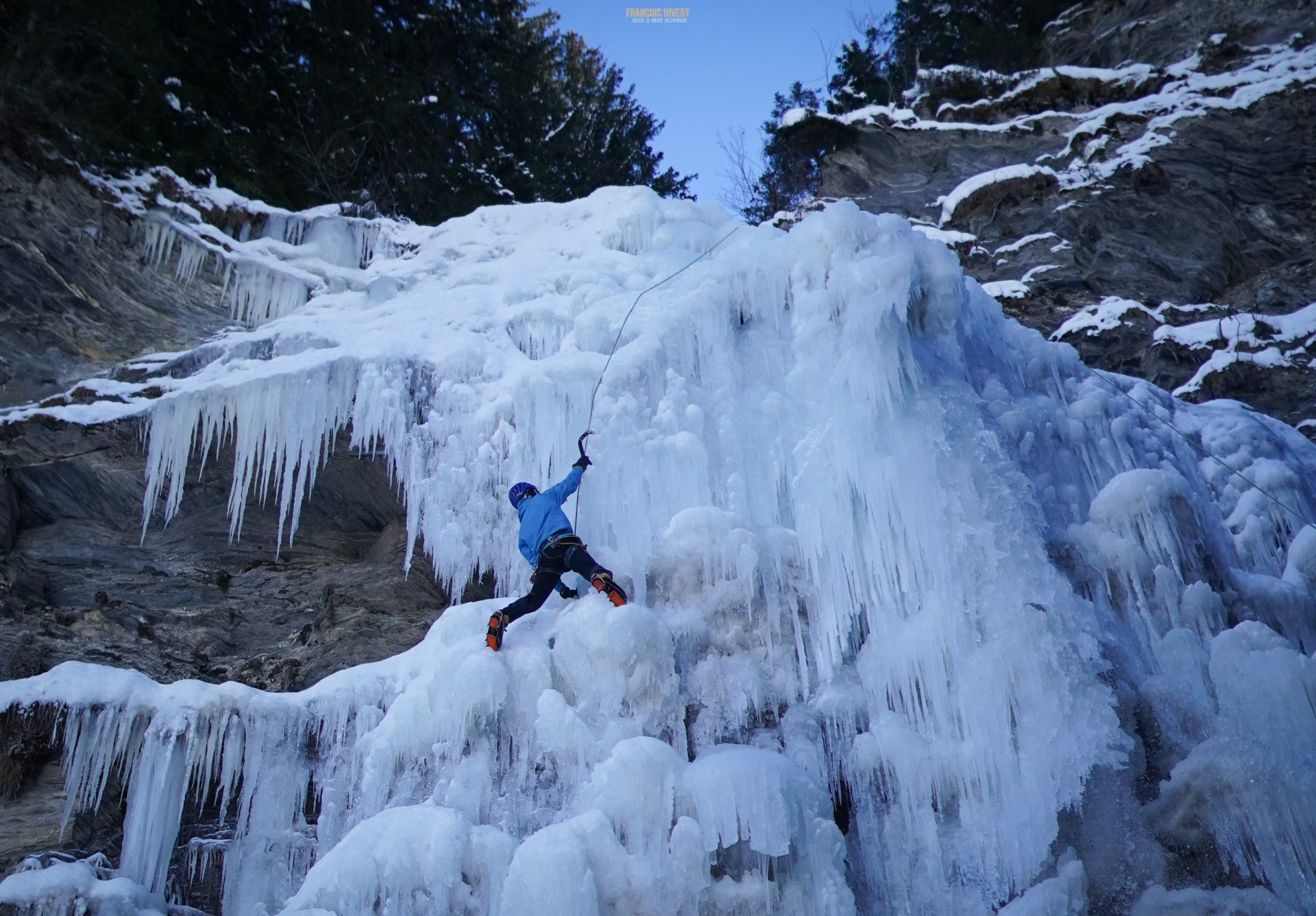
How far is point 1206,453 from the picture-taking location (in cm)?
564

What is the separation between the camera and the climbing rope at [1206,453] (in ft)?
16.9

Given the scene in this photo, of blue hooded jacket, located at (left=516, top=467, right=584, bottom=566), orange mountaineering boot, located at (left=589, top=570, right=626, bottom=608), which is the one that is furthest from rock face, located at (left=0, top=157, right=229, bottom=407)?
orange mountaineering boot, located at (left=589, top=570, right=626, bottom=608)

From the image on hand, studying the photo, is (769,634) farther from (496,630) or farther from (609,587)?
(496,630)

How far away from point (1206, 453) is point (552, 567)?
428 cm

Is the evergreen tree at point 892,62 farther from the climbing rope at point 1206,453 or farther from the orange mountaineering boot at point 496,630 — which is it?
the orange mountaineering boot at point 496,630

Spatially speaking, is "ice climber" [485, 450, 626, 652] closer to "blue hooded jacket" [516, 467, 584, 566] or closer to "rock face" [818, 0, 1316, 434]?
"blue hooded jacket" [516, 467, 584, 566]

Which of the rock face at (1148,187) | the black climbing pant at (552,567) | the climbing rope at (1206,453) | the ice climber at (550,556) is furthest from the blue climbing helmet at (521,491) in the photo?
the rock face at (1148,187)

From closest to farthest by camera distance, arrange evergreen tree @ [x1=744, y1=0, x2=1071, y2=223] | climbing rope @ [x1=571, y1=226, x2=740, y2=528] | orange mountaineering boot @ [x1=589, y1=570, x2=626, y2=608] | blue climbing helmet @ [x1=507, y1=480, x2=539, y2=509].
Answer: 1. orange mountaineering boot @ [x1=589, y1=570, x2=626, y2=608]
2. blue climbing helmet @ [x1=507, y1=480, x2=539, y2=509]
3. climbing rope @ [x1=571, y1=226, x2=740, y2=528]
4. evergreen tree @ [x1=744, y1=0, x2=1071, y2=223]

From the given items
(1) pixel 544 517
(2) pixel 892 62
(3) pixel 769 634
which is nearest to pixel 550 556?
(1) pixel 544 517

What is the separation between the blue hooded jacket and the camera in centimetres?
482

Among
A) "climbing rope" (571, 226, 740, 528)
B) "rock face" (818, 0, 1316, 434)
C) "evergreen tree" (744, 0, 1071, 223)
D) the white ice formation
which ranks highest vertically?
"evergreen tree" (744, 0, 1071, 223)

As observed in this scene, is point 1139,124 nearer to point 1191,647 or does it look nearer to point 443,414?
point 1191,647

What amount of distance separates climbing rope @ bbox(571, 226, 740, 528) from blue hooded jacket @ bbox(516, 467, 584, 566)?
229mm

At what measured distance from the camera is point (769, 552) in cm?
462
